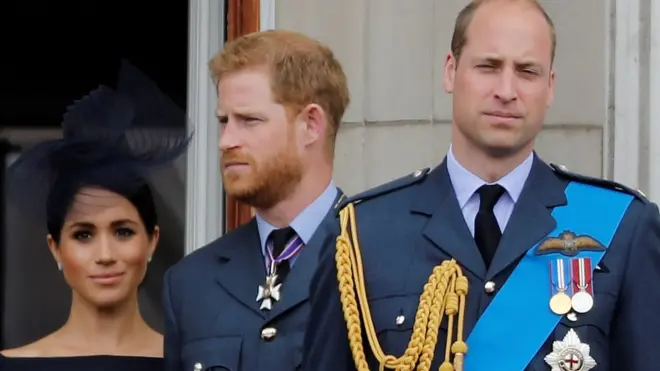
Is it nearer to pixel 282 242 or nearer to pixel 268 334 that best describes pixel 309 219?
pixel 282 242

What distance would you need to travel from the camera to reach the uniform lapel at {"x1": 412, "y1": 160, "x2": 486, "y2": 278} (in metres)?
2.94

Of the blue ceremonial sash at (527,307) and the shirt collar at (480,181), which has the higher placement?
the shirt collar at (480,181)

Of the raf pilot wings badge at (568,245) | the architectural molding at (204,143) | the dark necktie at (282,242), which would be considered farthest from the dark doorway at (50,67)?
the raf pilot wings badge at (568,245)

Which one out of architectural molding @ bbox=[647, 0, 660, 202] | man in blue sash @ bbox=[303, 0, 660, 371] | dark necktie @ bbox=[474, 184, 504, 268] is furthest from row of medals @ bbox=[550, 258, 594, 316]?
architectural molding @ bbox=[647, 0, 660, 202]

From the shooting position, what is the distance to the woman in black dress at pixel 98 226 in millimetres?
3557

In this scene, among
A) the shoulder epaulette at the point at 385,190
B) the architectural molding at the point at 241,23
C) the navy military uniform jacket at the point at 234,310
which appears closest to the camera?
the shoulder epaulette at the point at 385,190

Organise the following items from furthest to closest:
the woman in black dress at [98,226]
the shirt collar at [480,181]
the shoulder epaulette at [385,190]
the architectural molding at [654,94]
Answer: the architectural molding at [654,94] < the woman in black dress at [98,226] < the shoulder epaulette at [385,190] < the shirt collar at [480,181]

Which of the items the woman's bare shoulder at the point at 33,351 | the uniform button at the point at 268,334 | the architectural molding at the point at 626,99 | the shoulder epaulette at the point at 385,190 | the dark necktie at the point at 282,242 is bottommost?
the woman's bare shoulder at the point at 33,351

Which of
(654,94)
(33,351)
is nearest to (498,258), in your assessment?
(33,351)

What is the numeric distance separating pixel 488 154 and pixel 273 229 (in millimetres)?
656

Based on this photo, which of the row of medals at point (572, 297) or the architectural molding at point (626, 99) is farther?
the architectural molding at point (626, 99)

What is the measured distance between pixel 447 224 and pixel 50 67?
321 centimetres

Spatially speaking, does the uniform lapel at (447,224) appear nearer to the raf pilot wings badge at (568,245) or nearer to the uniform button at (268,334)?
the raf pilot wings badge at (568,245)

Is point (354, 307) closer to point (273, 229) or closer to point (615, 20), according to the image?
point (273, 229)
